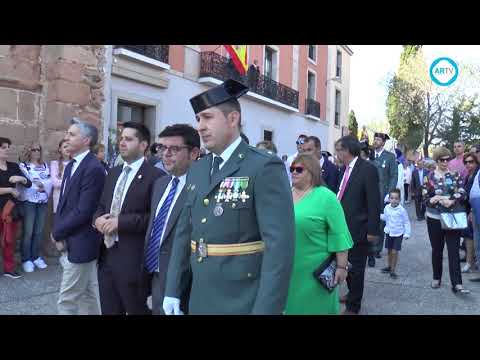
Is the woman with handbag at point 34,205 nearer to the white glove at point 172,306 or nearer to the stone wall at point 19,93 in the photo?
the stone wall at point 19,93

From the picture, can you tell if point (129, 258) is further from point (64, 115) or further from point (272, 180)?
point (64, 115)

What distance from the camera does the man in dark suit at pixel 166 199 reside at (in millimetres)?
3518

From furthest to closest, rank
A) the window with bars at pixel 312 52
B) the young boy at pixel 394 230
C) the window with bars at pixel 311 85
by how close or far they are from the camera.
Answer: the window with bars at pixel 311 85
the window with bars at pixel 312 52
the young boy at pixel 394 230

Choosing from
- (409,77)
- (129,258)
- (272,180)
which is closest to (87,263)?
(129,258)

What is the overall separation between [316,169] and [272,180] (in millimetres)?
1499

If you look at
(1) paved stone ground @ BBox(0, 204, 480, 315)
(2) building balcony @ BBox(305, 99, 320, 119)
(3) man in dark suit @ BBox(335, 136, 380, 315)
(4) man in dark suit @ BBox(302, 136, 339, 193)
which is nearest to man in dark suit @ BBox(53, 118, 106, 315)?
(1) paved stone ground @ BBox(0, 204, 480, 315)

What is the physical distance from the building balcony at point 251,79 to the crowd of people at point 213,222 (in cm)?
1070

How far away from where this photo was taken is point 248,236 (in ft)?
8.22

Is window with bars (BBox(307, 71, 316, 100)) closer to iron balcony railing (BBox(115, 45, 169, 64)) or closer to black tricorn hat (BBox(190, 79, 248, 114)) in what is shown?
iron balcony railing (BBox(115, 45, 169, 64))

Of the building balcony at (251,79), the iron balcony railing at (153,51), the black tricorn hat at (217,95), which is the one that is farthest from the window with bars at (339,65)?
the black tricorn hat at (217,95)

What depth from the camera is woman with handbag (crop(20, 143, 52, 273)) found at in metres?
7.38

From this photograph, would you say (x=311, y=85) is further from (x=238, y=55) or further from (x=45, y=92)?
(x=45, y=92)

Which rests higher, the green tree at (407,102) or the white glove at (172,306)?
the green tree at (407,102)

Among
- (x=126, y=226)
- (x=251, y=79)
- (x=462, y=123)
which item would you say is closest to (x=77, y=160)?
(x=126, y=226)
